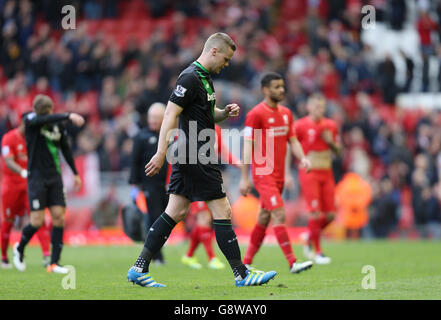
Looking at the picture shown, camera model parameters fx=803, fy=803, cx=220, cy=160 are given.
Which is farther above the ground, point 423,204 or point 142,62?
point 142,62

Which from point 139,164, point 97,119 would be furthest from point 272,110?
point 97,119

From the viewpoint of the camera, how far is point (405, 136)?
2383cm

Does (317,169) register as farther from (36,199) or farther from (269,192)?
(36,199)

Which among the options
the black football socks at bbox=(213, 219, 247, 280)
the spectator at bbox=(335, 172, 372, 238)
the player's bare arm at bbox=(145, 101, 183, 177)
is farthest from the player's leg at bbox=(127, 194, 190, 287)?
the spectator at bbox=(335, 172, 372, 238)

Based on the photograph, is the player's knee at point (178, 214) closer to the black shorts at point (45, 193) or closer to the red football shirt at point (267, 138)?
the red football shirt at point (267, 138)

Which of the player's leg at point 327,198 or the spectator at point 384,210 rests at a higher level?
the player's leg at point 327,198

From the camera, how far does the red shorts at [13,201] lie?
14188mm

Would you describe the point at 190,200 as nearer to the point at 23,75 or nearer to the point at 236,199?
the point at 236,199

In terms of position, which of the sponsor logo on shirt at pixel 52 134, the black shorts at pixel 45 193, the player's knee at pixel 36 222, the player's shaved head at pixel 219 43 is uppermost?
the player's shaved head at pixel 219 43

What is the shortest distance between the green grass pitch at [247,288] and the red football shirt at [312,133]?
6.87ft

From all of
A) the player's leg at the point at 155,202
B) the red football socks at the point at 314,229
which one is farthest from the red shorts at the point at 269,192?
the red football socks at the point at 314,229

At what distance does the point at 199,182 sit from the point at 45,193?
4.02 m

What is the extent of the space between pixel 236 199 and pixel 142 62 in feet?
21.4
